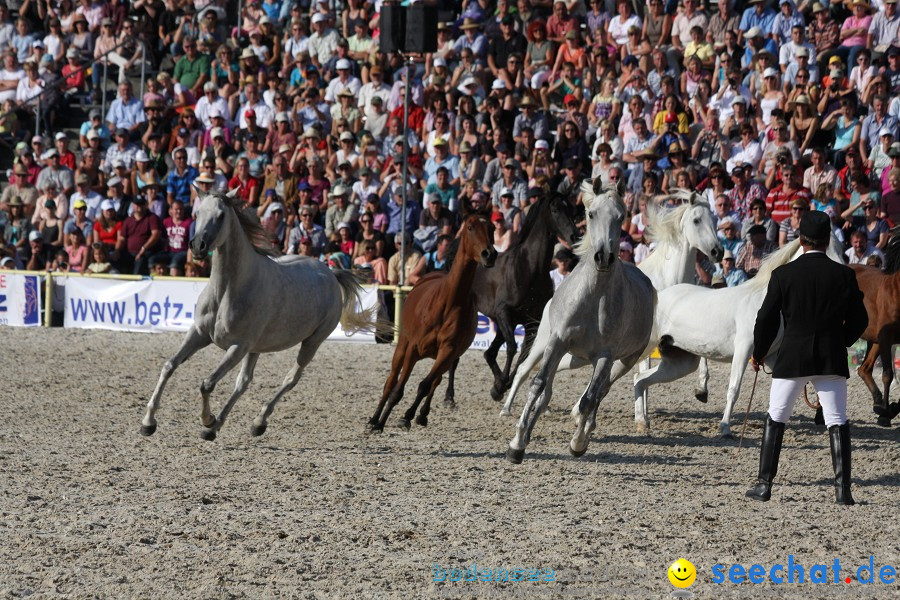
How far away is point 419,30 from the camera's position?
53.9 feet

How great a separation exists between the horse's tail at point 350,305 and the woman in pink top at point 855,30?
8687 mm

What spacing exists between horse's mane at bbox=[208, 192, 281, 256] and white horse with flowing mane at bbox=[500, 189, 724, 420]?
2.49 metres

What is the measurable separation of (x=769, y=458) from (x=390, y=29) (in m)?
10.0

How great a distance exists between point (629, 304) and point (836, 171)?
26.3 ft

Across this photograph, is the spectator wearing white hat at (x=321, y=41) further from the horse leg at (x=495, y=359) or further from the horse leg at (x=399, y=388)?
the horse leg at (x=399, y=388)

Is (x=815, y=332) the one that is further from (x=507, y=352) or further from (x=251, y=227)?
(x=507, y=352)

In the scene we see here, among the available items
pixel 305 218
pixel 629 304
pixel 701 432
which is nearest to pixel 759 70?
pixel 305 218

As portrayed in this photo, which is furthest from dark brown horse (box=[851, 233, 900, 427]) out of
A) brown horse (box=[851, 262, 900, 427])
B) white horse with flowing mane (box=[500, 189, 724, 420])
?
white horse with flowing mane (box=[500, 189, 724, 420])

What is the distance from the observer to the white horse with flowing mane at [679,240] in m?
11.5

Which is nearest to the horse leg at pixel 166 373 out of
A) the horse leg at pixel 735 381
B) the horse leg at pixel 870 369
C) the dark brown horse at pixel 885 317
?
the horse leg at pixel 735 381

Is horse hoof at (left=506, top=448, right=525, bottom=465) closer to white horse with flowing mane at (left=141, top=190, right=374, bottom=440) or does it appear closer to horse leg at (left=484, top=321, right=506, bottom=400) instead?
white horse with flowing mane at (left=141, top=190, right=374, bottom=440)

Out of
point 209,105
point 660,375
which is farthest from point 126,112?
point 660,375

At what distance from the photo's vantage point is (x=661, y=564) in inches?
249

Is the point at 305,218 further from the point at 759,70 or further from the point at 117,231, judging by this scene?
the point at 759,70
